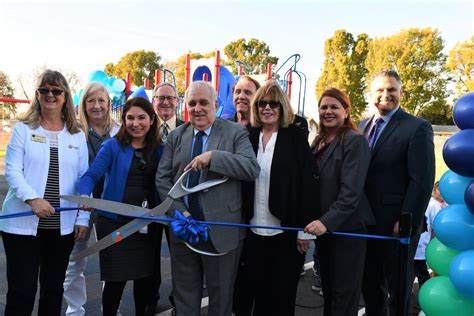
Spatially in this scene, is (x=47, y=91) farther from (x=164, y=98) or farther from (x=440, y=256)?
(x=440, y=256)

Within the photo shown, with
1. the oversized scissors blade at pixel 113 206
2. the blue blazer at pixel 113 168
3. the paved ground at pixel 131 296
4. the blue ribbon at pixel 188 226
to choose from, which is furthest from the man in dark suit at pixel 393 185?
the blue blazer at pixel 113 168

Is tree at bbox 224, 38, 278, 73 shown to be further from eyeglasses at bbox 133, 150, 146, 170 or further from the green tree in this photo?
eyeglasses at bbox 133, 150, 146, 170

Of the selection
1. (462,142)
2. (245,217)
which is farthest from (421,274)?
(245,217)

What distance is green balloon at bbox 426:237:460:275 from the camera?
2844 millimetres

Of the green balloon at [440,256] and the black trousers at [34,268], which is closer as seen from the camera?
the black trousers at [34,268]

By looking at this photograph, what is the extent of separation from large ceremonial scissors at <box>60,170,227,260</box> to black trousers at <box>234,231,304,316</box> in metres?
0.60

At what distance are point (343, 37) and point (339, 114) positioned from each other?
34.8 m

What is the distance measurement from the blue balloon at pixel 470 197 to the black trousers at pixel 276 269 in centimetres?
117

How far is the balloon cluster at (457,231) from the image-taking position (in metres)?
2.57

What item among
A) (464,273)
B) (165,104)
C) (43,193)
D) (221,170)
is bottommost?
(464,273)

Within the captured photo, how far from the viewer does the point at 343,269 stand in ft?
9.32

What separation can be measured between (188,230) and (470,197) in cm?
185

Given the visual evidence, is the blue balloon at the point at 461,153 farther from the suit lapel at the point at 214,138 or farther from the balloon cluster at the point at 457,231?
the suit lapel at the point at 214,138

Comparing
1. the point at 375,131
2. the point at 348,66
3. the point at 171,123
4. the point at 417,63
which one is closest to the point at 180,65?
the point at 348,66
